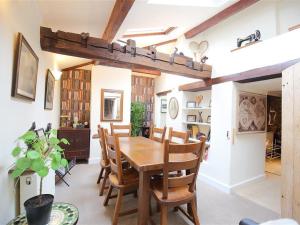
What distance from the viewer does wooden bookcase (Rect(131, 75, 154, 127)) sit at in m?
5.59

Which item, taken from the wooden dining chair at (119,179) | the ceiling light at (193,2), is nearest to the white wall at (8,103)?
the wooden dining chair at (119,179)

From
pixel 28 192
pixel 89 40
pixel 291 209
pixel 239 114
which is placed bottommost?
pixel 291 209

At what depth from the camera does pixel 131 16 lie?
2.52m

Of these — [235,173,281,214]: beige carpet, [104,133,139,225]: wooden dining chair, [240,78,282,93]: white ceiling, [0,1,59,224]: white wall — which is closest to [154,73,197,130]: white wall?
[240,78,282,93]: white ceiling

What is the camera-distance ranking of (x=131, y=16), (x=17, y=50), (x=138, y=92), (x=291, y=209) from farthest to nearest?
(x=138, y=92), (x=131, y=16), (x=291, y=209), (x=17, y=50)

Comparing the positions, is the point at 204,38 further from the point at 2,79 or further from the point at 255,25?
the point at 2,79

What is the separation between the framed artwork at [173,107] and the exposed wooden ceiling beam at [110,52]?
4.48ft

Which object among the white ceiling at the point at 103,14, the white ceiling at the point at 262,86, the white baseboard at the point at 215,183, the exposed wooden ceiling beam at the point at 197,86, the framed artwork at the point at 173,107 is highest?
the white ceiling at the point at 103,14

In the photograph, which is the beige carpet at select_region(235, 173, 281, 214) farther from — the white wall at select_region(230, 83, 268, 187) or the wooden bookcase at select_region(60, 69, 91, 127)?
the wooden bookcase at select_region(60, 69, 91, 127)

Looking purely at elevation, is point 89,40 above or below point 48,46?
above

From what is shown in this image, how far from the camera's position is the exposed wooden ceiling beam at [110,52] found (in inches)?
80.2

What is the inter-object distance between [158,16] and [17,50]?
7.08ft

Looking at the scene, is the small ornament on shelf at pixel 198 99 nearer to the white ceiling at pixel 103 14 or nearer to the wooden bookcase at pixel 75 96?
the white ceiling at pixel 103 14

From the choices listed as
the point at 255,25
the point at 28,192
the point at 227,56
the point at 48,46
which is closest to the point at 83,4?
the point at 48,46
